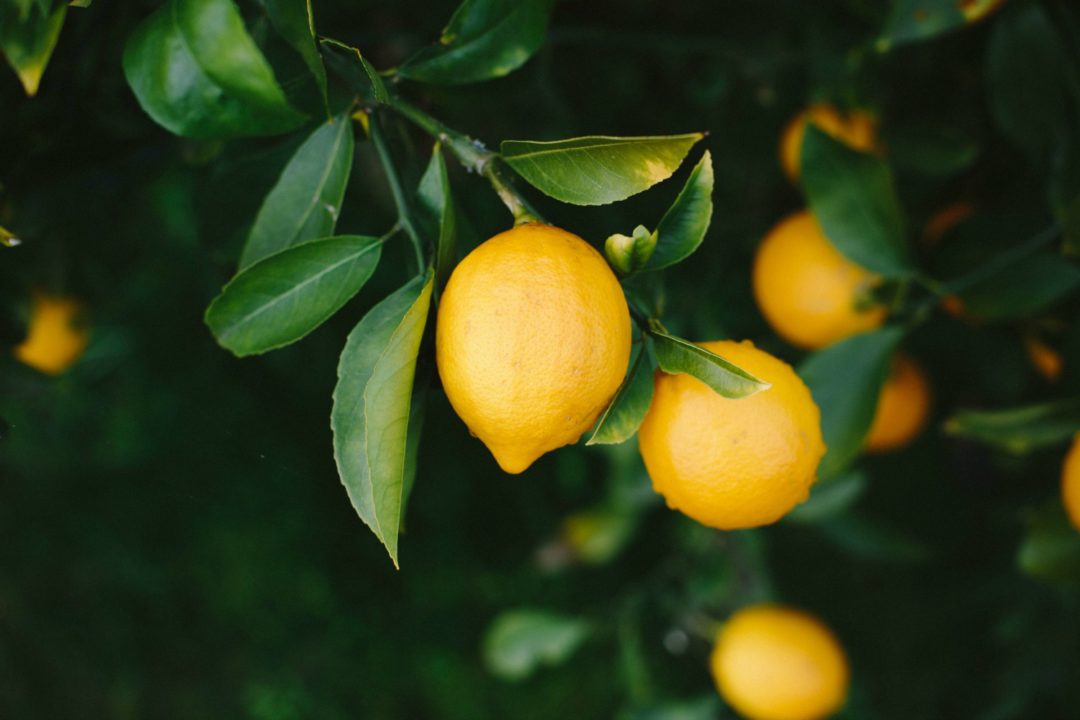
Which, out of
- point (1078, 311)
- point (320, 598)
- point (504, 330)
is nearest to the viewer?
point (504, 330)

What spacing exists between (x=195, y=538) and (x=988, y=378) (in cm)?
141

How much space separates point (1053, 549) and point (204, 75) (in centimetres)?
86

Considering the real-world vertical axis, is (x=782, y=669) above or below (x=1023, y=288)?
below

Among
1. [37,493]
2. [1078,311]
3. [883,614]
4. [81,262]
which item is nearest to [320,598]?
[37,493]

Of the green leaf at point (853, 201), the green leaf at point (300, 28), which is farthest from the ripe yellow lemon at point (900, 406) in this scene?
the green leaf at point (300, 28)

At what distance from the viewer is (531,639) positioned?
51.6 inches

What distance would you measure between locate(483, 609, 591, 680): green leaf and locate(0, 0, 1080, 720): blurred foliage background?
4 centimetres

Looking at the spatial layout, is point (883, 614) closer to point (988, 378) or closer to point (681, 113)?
point (988, 378)

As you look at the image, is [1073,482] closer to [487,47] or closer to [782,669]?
[782,669]

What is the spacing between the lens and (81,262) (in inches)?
41.3

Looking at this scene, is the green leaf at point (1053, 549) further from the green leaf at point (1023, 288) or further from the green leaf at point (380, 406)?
the green leaf at point (380, 406)

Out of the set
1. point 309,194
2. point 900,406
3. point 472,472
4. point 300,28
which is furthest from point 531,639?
point 300,28

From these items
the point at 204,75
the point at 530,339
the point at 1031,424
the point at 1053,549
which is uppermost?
the point at 204,75

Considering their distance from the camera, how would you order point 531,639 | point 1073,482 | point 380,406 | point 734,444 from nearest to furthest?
point 380,406, point 734,444, point 1073,482, point 531,639
